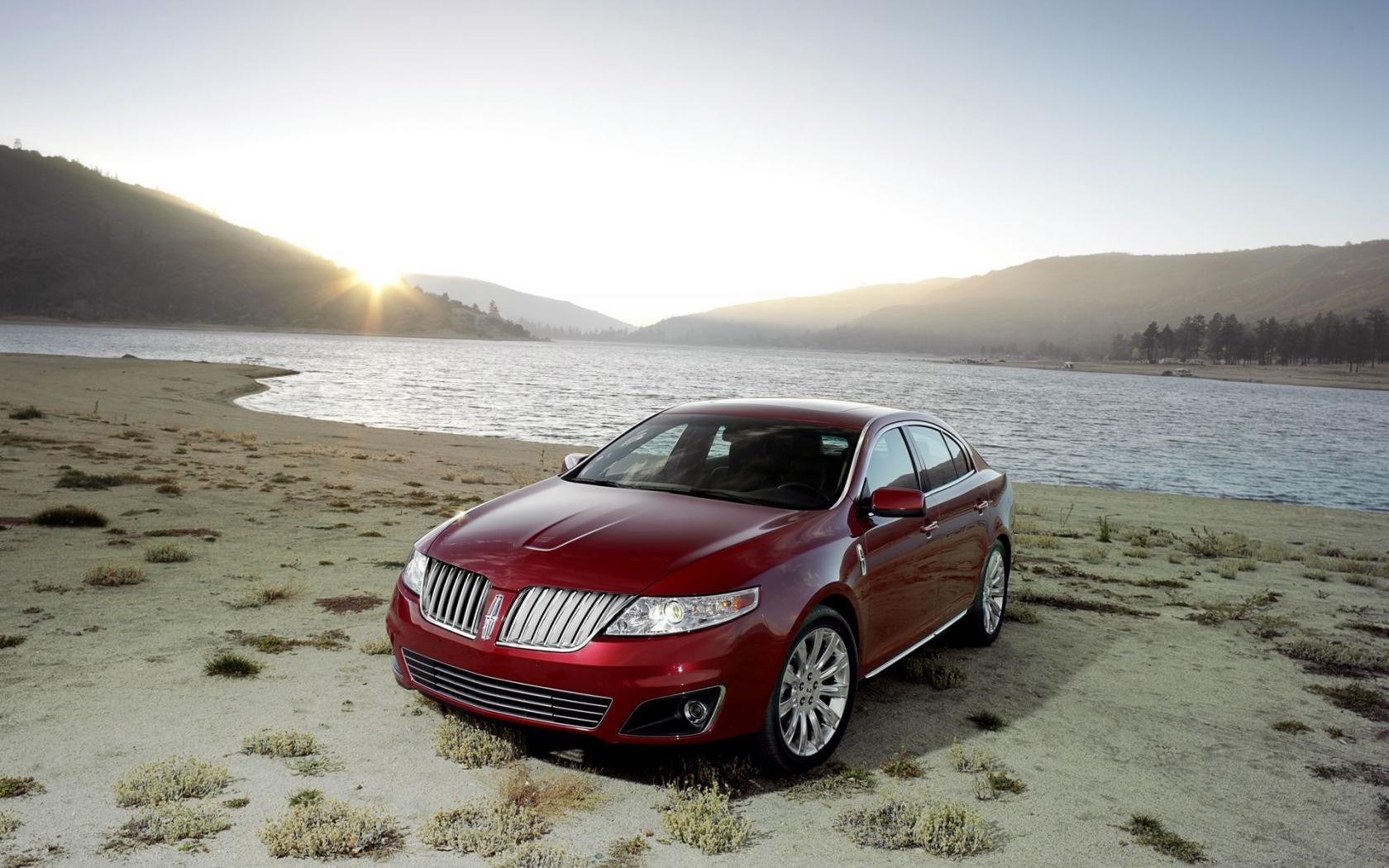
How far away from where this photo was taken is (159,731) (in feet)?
14.9

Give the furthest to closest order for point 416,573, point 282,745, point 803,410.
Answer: point 803,410
point 416,573
point 282,745

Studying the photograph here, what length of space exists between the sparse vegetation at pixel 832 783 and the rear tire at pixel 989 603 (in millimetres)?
2533

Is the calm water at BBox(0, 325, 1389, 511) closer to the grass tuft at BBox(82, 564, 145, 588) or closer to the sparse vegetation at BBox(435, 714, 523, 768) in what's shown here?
the grass tuft at BBox(82, 564, 145, 588)

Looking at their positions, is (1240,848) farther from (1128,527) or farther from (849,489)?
(1128,527)

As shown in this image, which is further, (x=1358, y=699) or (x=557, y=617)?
(x=1358, y=699)

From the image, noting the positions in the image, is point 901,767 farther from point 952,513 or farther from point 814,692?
point 952,513

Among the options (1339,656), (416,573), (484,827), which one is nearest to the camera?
(484,827)

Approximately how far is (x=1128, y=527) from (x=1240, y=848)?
1137 cm

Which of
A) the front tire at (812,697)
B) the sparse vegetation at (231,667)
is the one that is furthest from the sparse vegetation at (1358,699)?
the sparse vegetation at (231,667)

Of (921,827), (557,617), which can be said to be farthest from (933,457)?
(557,617)

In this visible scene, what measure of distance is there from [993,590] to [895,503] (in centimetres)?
265

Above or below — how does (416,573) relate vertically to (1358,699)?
above

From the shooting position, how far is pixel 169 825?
3.56 m

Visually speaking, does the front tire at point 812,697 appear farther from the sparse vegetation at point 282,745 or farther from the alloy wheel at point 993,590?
the alloy wheel at point 993,590
